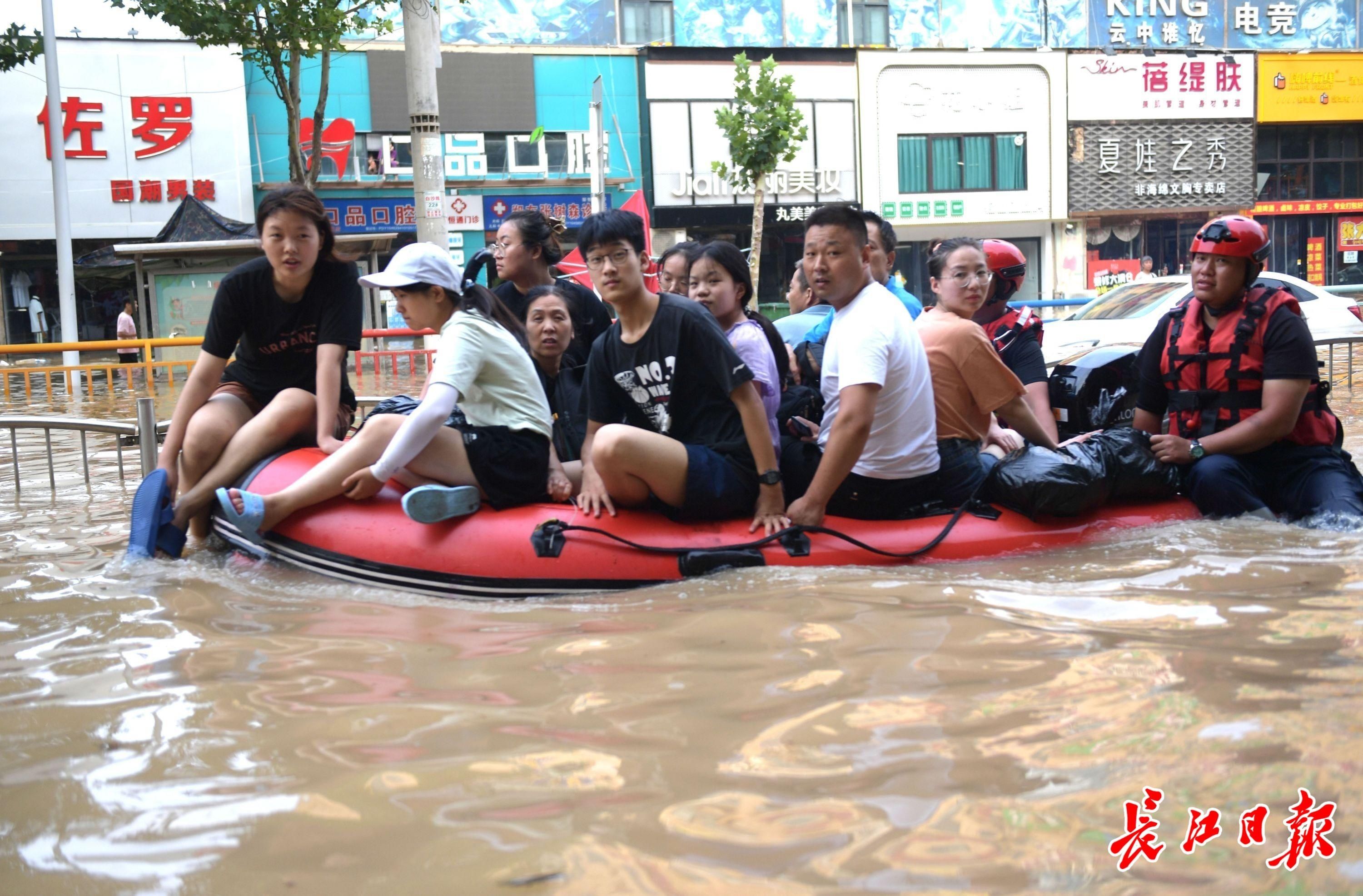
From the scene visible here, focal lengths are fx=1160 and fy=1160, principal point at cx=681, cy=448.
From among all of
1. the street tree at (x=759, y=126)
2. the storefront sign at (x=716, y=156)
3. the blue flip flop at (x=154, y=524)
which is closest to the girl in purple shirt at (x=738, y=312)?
the blue flip flop at (x=154, y=524)

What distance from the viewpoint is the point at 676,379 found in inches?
152

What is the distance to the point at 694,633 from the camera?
3.11 m

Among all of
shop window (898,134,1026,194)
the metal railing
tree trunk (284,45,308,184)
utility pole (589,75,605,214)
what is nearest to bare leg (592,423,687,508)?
the metal railing

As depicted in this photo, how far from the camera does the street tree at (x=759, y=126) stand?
68.1 feet

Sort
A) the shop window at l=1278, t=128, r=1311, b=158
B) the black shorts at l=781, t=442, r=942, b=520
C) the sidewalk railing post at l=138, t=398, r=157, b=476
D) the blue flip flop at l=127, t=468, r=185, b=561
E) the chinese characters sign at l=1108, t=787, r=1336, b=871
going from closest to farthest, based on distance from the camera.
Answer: the chinese characters sign at l=1108, t=787, r=1336, b=871
the black shorts at l=781, t=442, r=942, b=520
the blue flip flop at l=127, t=468, r=185, b=561
the sidewalk railing post at l=138, t=398, r=157, b=476
the shop window at l=1278, t=128, r=1311, b=158

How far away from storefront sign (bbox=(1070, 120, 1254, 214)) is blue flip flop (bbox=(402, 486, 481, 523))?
24.3 m

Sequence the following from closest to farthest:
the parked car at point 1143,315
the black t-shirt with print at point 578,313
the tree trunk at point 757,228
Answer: the black t-shirt with print at point 578,313
the parked car at point 1143,315
the tree trunk at point 757,228

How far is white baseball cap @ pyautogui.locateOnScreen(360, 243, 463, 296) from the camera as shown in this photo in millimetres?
3891

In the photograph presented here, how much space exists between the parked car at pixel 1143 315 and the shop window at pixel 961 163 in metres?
14.1

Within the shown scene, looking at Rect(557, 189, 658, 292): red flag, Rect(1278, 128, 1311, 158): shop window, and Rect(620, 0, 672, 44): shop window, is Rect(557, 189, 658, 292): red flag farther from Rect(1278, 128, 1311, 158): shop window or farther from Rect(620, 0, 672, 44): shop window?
Rect(1278, 128, 1311, 158): shop window

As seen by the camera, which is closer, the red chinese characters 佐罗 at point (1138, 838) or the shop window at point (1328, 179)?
the red chinese characters 佐罗 at point (1138, 838)

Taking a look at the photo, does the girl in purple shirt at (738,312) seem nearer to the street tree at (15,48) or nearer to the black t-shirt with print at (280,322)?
the black t-shirt with print at (280,322)

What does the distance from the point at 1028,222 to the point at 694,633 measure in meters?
24.5

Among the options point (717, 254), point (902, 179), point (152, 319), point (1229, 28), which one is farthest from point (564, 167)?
point (717, 254)
